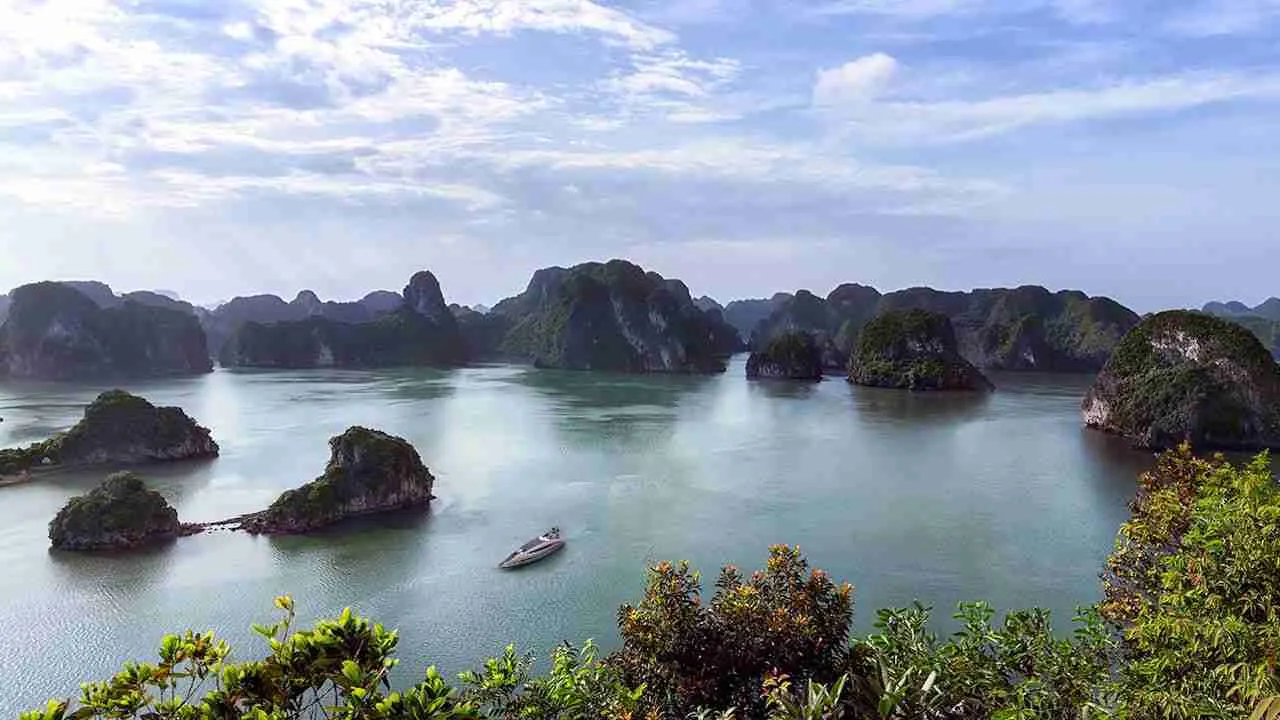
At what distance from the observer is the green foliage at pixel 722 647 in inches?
396

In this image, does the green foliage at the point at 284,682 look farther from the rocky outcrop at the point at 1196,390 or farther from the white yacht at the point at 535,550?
the rocky outcrop at the point at 1196,390

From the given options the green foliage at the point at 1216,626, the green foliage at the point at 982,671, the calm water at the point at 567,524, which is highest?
the green foliage at the point at 1216,626

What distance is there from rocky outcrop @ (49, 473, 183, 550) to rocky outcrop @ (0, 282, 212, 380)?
8717 cm

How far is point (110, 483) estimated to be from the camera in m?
30.9

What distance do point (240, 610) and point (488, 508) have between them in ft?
43.2

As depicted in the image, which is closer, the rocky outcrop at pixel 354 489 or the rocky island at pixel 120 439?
the rocky outcrop at pixel 354 489

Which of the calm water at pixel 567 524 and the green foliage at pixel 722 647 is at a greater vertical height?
the green foliage at pixel 722 647

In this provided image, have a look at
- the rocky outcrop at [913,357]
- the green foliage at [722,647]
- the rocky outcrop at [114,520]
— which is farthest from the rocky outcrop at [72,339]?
the green foliage at [722,647]

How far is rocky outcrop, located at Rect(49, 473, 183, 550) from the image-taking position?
29.2 m

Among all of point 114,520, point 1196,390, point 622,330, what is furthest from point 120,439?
point 622,330

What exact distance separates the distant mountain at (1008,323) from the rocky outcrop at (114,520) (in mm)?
104156

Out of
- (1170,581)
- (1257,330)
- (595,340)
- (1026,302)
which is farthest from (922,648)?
(1257,330)

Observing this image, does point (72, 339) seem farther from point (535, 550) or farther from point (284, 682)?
point (284, 682)

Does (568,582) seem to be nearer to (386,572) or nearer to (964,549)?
(386,572)
